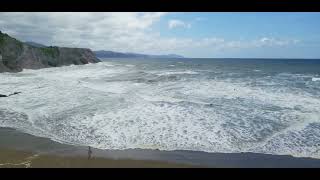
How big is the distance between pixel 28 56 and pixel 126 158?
33457mm

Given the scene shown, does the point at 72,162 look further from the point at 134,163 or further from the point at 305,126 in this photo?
the point at 305,126

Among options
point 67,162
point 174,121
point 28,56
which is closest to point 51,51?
point 28,56

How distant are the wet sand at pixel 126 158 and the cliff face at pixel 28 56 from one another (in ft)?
81.4

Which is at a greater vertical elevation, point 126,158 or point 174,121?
point 174,121

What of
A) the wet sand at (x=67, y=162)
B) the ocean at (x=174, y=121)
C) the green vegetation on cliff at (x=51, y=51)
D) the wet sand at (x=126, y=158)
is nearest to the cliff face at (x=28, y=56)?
the green vegetation on cliff at (x=51, y=51)

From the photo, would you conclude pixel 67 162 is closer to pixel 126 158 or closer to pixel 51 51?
pixel 126 158

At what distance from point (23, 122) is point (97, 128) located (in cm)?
213

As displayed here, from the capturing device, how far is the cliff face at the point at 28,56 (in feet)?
104

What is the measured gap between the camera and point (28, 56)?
121 feet

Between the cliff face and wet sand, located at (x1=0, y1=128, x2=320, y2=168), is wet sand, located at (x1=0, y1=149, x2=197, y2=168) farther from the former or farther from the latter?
the cliff face

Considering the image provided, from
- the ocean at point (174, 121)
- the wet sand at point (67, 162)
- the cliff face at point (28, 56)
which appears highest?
the cliff face at point (28, 56)

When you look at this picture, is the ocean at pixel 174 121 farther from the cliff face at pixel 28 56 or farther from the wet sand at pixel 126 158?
the cliff face at pixel 28 56

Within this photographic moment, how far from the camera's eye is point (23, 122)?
9.20 meters
